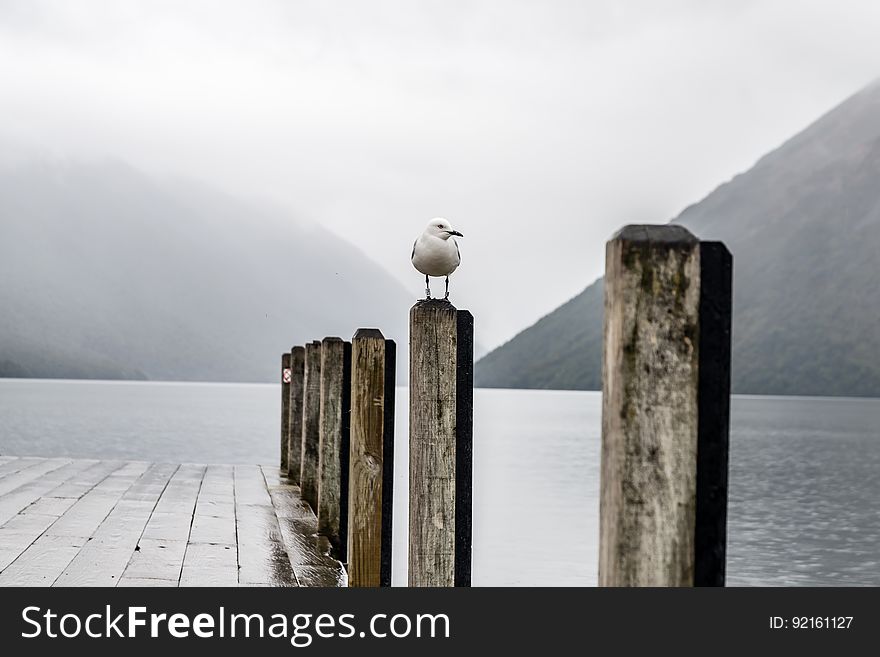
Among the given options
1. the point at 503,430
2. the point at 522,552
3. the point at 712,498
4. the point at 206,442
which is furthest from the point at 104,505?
the point at 503,430

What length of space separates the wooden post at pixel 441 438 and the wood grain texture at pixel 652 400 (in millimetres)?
2048

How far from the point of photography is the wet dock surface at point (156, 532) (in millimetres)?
5594

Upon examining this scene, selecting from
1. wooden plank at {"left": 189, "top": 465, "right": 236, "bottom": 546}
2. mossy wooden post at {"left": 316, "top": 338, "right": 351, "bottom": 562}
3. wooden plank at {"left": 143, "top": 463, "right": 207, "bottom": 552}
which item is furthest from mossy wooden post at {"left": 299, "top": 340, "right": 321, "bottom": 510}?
mossy wooden post at {"left": 316, "top": 338, "right": 351, "bottom": 562}

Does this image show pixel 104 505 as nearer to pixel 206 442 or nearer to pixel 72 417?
pixel 206 442

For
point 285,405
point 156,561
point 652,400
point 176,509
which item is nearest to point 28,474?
point 176,509

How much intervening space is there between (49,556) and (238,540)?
121cm

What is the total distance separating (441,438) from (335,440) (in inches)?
99.7

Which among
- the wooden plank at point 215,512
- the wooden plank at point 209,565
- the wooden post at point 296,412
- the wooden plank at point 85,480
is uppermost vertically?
the wooden post at point 296,412

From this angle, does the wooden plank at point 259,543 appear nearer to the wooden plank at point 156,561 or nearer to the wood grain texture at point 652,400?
the wooden plank at point 156,561

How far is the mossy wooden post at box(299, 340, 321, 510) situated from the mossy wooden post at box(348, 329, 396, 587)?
136 inches

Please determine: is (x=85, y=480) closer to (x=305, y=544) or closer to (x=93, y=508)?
(x=93, y=508)

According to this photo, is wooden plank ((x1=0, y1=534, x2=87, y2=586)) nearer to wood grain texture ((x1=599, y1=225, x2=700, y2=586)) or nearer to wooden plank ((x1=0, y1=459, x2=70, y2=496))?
wooden plank ((x1=0, y1=459, x2=70, y2=496))

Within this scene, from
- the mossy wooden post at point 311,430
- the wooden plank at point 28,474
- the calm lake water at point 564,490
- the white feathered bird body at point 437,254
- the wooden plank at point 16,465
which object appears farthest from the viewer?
the calm lake water at point 564,490

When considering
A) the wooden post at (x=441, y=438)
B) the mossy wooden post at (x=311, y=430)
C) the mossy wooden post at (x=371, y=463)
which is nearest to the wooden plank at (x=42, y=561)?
the mossy wooden post at (x=371, y=463)
